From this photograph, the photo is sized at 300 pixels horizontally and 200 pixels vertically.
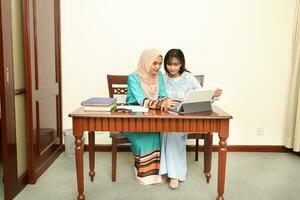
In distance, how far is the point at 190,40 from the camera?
307 centimetres

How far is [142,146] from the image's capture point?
228cm

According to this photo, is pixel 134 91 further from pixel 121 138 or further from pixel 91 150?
pixel 91 150

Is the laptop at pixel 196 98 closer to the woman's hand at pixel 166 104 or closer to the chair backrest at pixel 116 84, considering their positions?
the woman's hand at pixel 166 104

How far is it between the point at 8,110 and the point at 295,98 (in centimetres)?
280

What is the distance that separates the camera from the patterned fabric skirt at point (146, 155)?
90.0 inches

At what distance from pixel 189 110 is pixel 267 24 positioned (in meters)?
1.82

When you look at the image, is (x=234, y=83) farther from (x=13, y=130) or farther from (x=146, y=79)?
(x=13, y=130)

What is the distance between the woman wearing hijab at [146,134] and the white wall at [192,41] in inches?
29.5

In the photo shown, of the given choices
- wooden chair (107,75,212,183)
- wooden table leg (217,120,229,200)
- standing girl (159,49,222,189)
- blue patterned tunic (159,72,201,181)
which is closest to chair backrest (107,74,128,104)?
wooden chair (107,75,212,183)

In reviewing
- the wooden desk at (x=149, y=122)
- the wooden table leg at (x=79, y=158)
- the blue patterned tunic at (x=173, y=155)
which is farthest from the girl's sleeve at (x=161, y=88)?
the wooden table leg at (x=79, y=158)

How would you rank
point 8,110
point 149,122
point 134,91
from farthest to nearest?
1. point 134,91
2. point 8,110
3. point 149,122

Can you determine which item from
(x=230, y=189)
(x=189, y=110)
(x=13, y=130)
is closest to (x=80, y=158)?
(x=13, y=130)

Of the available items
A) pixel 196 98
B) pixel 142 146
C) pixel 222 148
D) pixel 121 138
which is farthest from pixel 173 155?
pixel 196 98

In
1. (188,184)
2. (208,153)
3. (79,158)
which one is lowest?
(188,184)
